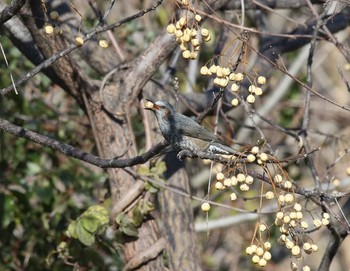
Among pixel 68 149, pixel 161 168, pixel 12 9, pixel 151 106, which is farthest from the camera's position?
pixel 161 168

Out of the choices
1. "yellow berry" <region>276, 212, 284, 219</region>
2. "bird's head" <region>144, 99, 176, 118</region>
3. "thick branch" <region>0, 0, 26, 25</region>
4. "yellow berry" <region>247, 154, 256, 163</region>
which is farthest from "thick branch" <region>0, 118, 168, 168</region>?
"bird's head" <region>144, 99, 176, 118</region>

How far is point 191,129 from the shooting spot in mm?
4141

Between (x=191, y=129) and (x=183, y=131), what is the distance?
53 mm

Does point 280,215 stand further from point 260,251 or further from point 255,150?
point 255,150

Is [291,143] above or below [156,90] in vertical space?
below

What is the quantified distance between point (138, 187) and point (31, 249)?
74.4 inches

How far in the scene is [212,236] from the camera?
25.9 feet

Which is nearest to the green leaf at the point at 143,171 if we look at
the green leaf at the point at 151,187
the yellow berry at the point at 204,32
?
the green leaf at the point at 151,187

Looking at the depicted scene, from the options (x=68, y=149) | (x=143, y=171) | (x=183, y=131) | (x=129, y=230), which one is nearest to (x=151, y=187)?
(x=143, y=171)

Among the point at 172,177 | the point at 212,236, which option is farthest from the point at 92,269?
the point at 212,236

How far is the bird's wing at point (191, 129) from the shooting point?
407 centimetres

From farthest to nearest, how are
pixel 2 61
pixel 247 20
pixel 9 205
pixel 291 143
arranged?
pixel 291 143 → pixel 247 20 → pixel 2 61 → pixel 9 205

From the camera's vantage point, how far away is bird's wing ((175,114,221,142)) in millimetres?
4070

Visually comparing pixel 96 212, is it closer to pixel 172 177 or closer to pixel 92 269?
pixel 172 177
